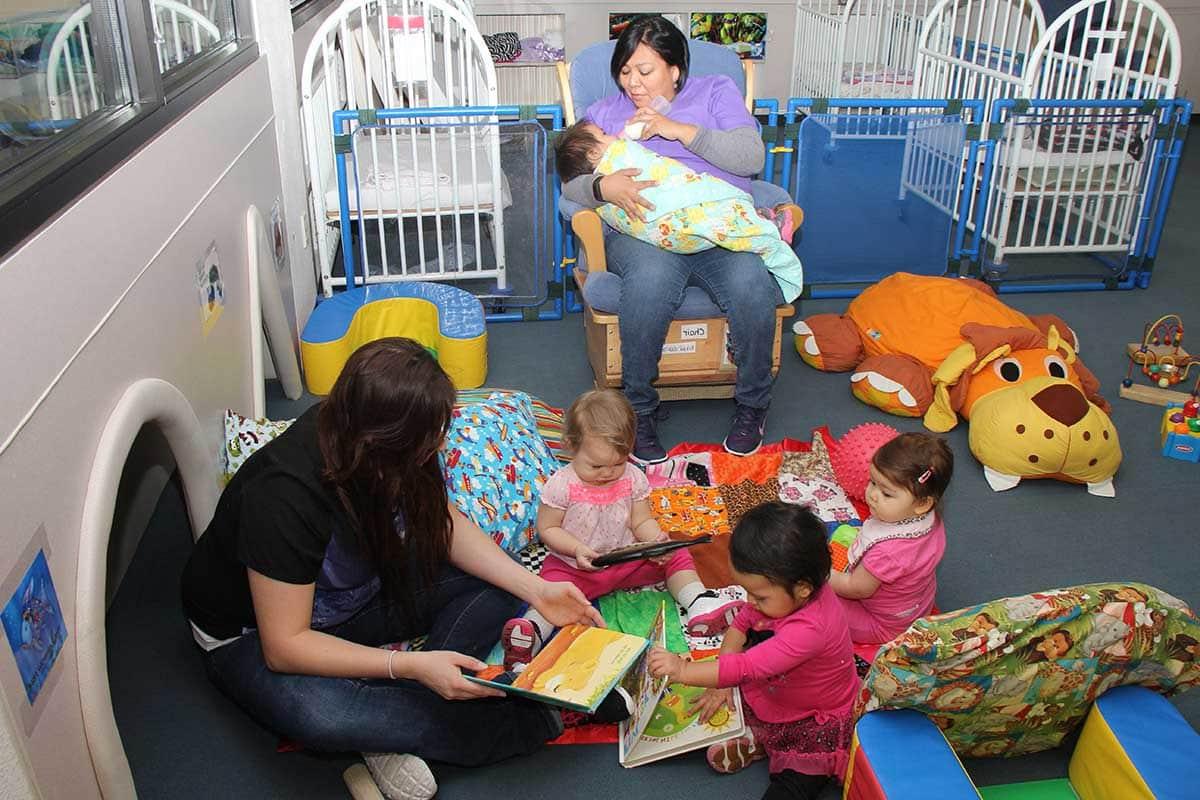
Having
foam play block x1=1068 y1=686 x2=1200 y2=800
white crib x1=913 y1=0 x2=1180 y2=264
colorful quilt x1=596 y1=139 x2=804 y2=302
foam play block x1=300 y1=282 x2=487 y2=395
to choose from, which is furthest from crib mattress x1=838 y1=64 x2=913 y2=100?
foam play block x1=1068 y1=686 x2=1200 y2=800

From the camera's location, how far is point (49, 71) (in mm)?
1830

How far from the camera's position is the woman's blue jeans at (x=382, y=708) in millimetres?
1688

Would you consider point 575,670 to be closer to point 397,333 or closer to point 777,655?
point 777,655

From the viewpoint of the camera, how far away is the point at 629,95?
2992 mm

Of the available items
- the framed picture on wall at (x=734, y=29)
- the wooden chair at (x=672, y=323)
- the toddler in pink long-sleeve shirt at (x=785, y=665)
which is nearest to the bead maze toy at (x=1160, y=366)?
the wooden chair at (x=672, y=323)

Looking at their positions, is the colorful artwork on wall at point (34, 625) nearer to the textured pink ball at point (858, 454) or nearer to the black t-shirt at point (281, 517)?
the black t-shirt at point (281, 517)

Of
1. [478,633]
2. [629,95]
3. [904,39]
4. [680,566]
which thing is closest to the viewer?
[478,633]

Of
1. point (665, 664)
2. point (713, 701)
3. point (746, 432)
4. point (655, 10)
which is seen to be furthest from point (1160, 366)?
point (655, 10)

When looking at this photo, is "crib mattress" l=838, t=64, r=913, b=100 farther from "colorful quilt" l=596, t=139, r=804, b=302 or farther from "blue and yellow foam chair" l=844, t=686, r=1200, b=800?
"blue and yellow foam chair" l=844, t=686, r=1200, b=800

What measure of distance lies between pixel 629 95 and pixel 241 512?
6.23 feet

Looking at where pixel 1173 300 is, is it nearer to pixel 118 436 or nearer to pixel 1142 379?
pixel 1142 379

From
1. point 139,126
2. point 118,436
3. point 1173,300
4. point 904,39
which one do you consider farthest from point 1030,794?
point 904,39

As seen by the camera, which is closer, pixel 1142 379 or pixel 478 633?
pixel 478 633

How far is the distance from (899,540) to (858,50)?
14.3 ft
